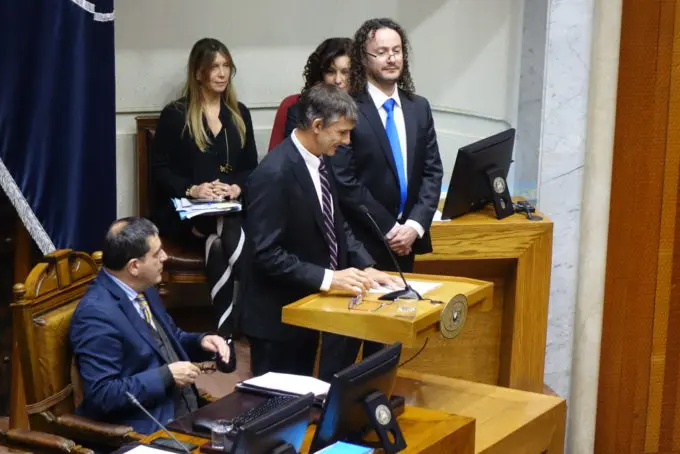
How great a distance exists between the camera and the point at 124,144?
19.2ft

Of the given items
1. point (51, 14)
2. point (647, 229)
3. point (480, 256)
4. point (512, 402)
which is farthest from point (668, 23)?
point (51, 14)

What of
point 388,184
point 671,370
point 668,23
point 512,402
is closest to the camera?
point 512,402

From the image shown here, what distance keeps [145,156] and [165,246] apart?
50cm

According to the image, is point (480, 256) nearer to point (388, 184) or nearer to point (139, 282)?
point (388, 184)

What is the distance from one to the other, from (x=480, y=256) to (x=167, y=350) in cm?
155

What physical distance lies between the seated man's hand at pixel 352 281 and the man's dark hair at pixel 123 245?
24.4 inches

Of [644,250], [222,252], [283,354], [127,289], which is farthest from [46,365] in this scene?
[644,250]

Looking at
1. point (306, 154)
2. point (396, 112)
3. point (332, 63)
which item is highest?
point (332, 63)

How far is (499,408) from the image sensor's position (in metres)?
4.32

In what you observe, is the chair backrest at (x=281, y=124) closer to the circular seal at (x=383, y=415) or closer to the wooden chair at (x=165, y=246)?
the wooden chair at (x=165, y=246)

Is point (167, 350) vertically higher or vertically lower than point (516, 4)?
lower

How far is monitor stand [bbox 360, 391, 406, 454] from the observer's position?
126 inches

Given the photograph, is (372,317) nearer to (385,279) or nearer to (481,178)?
(385,279)

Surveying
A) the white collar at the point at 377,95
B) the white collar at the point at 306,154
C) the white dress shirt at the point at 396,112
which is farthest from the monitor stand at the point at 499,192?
the white collar at the point at 306,154
